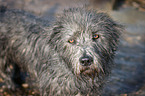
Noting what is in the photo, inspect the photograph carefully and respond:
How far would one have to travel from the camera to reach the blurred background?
5.71 metres

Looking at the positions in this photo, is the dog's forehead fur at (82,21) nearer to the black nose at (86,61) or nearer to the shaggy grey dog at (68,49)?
the shaggy grey dog at (68,49)

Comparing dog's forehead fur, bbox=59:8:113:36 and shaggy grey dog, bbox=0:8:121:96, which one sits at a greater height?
dog's forehead fur, bbox=59:8:113:36

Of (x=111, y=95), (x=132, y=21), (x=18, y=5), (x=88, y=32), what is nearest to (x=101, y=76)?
(x=88, y=32)

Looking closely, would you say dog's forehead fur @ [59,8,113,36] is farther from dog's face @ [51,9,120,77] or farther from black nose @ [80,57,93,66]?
black nose @ [80,57,93,66]

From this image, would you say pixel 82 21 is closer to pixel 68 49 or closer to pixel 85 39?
pixel 85 39

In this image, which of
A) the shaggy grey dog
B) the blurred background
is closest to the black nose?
the shaggy grey dog

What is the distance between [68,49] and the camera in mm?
3766

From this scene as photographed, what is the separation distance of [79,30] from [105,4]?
316 inches

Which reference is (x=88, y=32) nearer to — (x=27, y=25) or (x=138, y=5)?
(x=27, y=25)

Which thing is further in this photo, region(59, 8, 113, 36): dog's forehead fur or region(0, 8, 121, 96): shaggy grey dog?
region(59, 8, 113, 36): dog's forehead fur

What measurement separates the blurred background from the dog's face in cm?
50

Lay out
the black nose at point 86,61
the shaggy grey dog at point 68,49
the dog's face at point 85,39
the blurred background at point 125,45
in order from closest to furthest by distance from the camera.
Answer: the black nose at point 86,61 < the dog's face at point 85,39 < the shaggy grey dog at point 68,49 < the blurred background at point 125,45


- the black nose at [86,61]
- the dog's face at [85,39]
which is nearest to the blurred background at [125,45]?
the dog's face at [85,39]

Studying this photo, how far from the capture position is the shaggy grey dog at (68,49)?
Answer: 359cm
